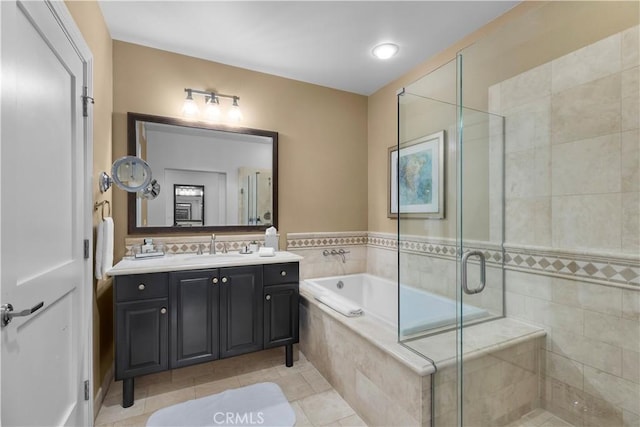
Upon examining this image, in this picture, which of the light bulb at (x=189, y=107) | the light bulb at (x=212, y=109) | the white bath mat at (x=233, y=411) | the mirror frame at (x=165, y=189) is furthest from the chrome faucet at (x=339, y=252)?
the light bulb at (x=189, y=107)

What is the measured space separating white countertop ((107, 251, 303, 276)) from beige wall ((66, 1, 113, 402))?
191 mm

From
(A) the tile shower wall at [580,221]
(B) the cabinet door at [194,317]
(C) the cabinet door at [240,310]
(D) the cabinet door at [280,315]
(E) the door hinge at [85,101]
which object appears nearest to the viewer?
(A) the tile shower wall at [580,221]

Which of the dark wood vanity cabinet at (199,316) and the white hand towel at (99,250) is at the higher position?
the white hand towel at (99,250)

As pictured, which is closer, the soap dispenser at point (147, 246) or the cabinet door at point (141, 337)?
the cabinet door at point (141, 337)

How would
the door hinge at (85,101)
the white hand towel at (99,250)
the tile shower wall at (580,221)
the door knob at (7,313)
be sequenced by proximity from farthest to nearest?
the white hand towel at (99,250) < the door hinge at (85,101) < the tile shower wall at (580,221) < the door knob at (7,313)

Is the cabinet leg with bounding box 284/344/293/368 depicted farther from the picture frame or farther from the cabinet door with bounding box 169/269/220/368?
the picture frame

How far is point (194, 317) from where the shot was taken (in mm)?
2020

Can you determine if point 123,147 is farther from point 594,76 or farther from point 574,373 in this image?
point 574,373

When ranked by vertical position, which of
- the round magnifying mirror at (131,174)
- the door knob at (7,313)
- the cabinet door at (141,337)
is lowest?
the cabinet door at (141,337)

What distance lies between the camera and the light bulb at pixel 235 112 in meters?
2.67

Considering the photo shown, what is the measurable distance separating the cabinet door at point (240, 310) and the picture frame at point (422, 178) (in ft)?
3.90

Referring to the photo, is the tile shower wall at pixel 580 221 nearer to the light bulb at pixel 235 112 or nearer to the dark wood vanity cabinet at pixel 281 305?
the dark wood vanity cabinet at pixel 281 305

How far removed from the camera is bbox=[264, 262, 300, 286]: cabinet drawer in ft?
7.38

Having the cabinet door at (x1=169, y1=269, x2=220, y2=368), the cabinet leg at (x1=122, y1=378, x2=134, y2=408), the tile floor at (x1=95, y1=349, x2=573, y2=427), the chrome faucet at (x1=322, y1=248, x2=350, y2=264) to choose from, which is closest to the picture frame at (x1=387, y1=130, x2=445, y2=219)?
the chrome faucet at (x1=322, y1=248, x2=350, y2=264)
